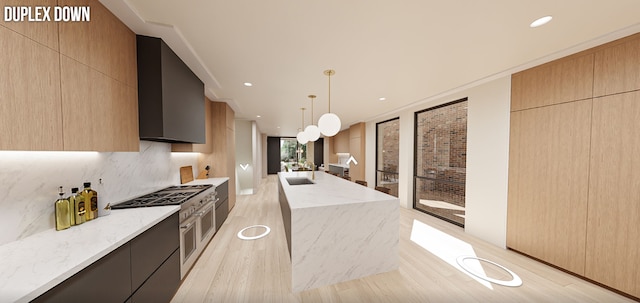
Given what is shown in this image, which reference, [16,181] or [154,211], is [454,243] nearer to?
[154,211]

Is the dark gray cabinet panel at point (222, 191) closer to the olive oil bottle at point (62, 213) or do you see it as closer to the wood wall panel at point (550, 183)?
the olive oil bottle at point (62, 213)

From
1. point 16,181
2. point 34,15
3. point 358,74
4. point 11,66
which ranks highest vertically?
point 358,74

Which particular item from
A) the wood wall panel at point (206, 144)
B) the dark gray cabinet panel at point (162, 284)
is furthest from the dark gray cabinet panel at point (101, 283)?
the wood wall panel at point (206, 144)

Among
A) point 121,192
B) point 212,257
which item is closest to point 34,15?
point 121,192

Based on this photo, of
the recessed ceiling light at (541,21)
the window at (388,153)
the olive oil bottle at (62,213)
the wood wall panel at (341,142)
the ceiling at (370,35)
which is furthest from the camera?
the wood wall panel at (341,142)

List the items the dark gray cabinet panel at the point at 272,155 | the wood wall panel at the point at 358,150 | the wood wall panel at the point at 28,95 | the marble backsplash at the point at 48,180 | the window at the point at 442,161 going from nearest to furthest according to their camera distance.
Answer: the wood wall panel at the point at 28,95 → the marble backsplash at the point at 48,180 → the window at the point at 442,161 → the wood wall panel at the point at 358,150 → the dark gray cabinet panel at the point at 272,155

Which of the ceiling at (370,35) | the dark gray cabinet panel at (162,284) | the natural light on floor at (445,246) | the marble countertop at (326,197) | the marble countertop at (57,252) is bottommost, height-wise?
the natural light on floor at (445,246)

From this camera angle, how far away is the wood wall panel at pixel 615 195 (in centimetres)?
184

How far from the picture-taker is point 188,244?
2225mm

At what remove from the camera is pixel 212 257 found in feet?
8.56

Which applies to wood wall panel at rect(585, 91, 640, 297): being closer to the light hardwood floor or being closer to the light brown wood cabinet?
the light hardwood floor

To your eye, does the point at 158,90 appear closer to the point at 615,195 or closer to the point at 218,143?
the point at 218,143

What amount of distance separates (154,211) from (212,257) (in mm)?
1250

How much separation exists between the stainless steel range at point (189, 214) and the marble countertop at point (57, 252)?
1.34 feet
